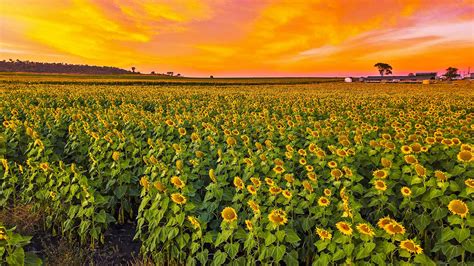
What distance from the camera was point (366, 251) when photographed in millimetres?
3623

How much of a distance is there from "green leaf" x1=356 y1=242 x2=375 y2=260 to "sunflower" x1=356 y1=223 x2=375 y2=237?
10 centimetres

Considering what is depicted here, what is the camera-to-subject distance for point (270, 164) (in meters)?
5.59

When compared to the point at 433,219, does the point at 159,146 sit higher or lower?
higher

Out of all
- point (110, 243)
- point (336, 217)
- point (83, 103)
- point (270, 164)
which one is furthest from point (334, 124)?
point (83, 103)

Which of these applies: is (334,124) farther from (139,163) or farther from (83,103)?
(83,103)

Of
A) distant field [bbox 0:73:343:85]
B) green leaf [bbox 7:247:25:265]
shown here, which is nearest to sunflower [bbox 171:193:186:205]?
green leaf [bbox 7:247:25:265]

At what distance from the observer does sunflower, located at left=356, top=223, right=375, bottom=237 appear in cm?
362

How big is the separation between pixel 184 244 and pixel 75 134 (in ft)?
18.6

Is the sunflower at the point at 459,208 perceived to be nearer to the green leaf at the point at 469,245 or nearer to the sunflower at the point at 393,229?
the green leaf at the point at 469,245

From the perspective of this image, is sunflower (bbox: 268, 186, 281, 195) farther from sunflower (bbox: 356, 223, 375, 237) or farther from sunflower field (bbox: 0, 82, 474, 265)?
sunflower (bbox: 356, 223, 375, 237)

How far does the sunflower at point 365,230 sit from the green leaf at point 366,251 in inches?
3.9

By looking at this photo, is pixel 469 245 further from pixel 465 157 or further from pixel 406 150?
pixel 406 150

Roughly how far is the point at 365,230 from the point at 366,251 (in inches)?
8.2

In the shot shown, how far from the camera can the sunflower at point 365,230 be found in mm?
3625
